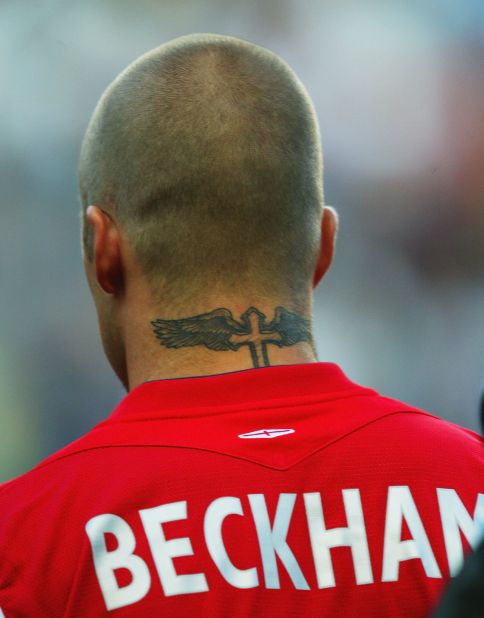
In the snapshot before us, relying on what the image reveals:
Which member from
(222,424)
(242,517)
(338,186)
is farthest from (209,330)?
(338,186)

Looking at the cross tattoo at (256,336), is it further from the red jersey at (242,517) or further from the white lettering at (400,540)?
the white lettering at (400,540)

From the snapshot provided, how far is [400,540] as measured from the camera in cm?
92

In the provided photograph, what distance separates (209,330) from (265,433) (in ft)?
0.53

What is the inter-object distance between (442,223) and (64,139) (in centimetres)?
204

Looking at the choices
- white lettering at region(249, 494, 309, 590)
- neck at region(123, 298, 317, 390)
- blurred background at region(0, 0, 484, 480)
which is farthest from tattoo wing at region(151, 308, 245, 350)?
blurred background at region(0, 0, 484, 480)

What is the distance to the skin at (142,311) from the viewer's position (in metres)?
1.08

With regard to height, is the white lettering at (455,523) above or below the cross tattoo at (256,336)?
below

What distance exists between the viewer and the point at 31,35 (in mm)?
5250

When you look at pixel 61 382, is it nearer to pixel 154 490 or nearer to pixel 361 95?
pixel 361 95

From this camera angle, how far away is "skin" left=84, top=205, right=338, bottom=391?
1.08 m

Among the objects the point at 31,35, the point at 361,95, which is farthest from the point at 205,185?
the point at 31,35

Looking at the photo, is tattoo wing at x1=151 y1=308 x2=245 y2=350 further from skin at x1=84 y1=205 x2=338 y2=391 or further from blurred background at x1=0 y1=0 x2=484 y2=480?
blurred background at x1=0 y1=0 x2=484 y2=480

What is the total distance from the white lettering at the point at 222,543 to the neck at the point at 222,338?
0.64 ft

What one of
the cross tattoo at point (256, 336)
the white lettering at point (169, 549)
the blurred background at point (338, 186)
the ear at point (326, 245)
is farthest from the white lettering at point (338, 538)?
the blurred background at point (338, 186)
